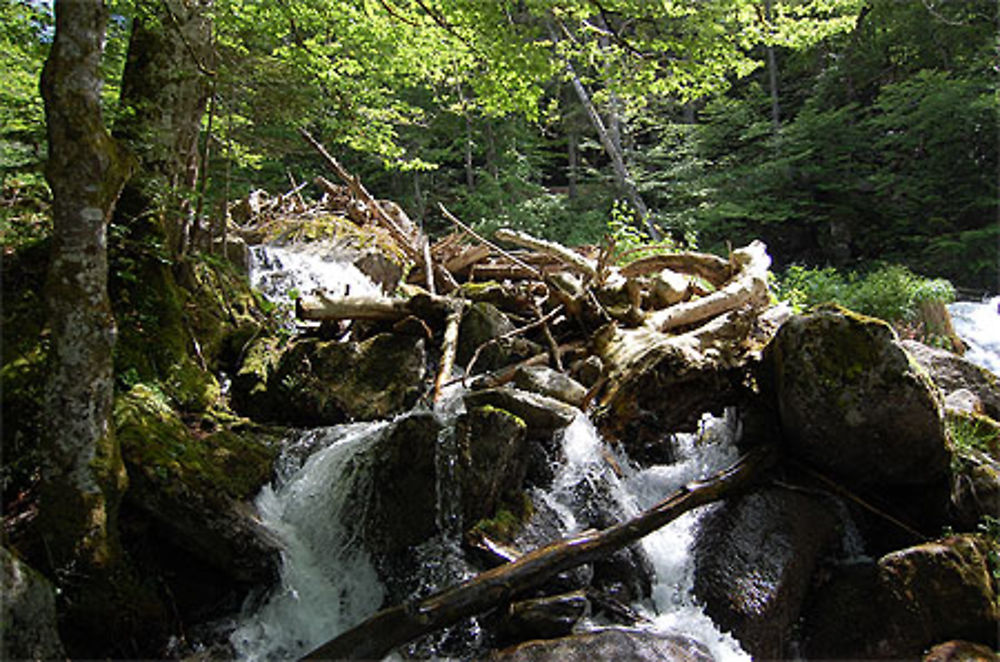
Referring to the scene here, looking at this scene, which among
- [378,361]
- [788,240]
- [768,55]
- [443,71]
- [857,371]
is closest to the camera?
[857,371]

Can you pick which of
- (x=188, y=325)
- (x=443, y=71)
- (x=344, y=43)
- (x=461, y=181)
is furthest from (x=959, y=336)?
(x=461, y=181)

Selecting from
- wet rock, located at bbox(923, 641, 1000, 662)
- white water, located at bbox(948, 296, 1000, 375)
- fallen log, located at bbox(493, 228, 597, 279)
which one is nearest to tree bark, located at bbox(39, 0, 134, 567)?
fallen log, located at bbox(493, 228, 597, 279)

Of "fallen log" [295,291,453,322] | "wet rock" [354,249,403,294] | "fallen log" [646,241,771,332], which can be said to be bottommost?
"fallen log" [646,241,771,332]

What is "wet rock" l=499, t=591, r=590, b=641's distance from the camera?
3449 mm

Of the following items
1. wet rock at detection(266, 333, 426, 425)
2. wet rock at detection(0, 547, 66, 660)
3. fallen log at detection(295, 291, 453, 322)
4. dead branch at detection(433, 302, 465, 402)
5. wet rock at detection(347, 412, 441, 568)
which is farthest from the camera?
fallen log at detection(295, 291, 453, 322)

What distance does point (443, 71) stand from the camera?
1067cm

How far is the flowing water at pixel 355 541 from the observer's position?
12.8 ft

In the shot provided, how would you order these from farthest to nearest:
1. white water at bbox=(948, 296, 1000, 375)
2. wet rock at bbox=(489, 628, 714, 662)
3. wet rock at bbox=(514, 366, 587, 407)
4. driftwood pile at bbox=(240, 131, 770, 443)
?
white water at bbox=(948, 296, 1000, 375), wet rock at bbox=(514, 366, 587, 407), driftwood pile at bbox=(240, 131, 770, 443), wet rock at bbox=(489, 628, 714, 662)

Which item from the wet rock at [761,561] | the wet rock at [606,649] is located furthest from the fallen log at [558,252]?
the wet rock at [606,649]

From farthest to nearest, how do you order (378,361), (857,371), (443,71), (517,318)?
(443,71)
(517,318)
(378,361)
(857,371)

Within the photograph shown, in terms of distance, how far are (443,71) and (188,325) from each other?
22.9ft

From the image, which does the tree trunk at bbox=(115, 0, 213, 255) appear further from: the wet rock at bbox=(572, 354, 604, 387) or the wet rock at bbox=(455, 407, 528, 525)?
the wet rock at bbox=(572, 354, 604, 387)

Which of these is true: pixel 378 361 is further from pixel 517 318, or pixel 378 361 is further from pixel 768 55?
pixel 768 55

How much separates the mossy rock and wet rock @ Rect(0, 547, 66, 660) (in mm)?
793
